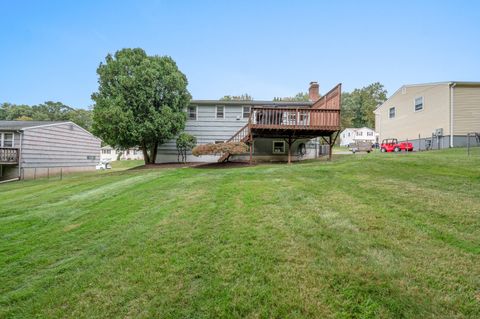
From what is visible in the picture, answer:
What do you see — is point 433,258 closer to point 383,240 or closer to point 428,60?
point 383,240

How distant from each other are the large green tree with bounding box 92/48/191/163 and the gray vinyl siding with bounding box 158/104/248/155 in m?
2.06

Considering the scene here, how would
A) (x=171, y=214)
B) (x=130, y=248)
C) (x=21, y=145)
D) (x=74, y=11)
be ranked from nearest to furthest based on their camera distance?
1. (x=130, y=248)
2. (x=171, y=214)
3. (x=74, y=11)
4. (x=21, y=145)

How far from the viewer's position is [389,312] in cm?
195

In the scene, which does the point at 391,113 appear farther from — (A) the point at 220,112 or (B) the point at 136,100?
(B) the point at 136,100

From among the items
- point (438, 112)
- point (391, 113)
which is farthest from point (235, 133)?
point (391, 113)

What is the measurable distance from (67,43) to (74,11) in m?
5.68

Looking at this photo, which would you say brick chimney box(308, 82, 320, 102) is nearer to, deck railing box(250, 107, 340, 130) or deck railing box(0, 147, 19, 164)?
deck railing box(250, 107, 340, 130)

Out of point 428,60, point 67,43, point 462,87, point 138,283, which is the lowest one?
point 138,283

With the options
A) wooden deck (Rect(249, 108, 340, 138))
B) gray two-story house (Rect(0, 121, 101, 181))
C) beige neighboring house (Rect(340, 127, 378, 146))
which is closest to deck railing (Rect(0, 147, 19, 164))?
gray two-story house (Rect(0, 121, 101, 181))

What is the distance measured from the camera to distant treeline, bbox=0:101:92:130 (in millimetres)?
51531

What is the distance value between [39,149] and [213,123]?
1412cm

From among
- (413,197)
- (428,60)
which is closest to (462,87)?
(428,60)

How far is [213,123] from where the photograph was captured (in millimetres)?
16172

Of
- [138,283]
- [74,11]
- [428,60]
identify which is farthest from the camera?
[428,60]
